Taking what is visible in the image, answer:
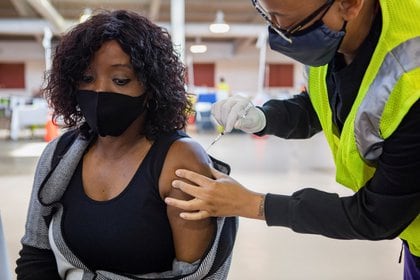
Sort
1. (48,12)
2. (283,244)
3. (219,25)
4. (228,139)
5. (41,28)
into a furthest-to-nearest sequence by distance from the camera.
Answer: (41,28)
(219,25)
(48,12)
(228,139)
(283,244)

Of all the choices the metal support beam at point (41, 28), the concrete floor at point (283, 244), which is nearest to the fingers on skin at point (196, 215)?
the concrete floor at point (283, 244)

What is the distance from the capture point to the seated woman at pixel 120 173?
111 cm

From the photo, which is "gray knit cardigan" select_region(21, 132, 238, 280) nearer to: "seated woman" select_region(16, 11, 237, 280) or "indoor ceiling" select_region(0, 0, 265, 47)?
"seated woman" select_region(16, 11, 237, 280)

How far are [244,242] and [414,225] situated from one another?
7.03 ft

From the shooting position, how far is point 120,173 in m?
1.17

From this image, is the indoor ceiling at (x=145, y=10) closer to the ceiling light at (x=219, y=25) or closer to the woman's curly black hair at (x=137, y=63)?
the ceiling light at (x=219, y=25)

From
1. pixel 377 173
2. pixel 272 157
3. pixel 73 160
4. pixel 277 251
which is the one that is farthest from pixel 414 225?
pixel 272 157

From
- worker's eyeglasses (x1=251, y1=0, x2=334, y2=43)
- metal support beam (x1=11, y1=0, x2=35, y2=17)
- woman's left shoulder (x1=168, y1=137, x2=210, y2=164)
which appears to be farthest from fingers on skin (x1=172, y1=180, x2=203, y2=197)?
metal support beam (x1=11, y1=0, x2=35, y2=17)

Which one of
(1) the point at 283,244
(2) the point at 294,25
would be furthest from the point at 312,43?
(1) the point at 283,244

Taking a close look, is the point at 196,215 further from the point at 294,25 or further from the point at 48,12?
the point at 48,12

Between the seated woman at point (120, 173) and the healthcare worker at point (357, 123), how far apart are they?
0.14 m

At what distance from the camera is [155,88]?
1.19 metres

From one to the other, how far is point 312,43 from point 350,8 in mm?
101

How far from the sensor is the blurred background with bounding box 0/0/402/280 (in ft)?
8.63
